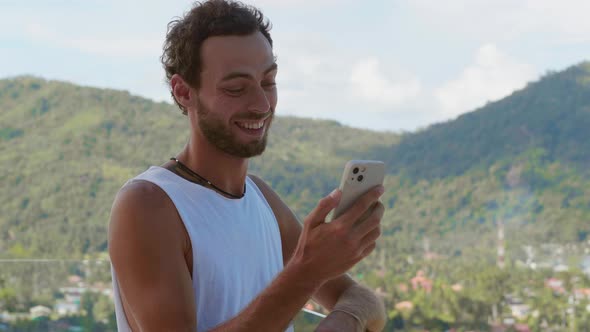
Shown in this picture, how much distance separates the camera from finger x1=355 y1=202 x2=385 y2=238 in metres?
0.99

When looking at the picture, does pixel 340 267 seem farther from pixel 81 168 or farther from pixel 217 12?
pixel 81 168

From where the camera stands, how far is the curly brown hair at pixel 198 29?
1.19m

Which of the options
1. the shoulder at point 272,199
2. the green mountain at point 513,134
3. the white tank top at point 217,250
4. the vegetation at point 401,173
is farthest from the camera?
the green mountain at point 513,134

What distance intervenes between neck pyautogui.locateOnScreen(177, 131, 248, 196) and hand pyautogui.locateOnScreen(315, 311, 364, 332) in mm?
244

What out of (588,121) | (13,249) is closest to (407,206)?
(588,121)

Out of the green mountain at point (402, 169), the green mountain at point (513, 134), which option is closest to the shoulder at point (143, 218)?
the green mountain at point (402, 169)

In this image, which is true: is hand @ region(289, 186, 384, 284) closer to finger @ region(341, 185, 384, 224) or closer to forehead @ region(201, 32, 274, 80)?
finger @ region(341, 185, 384, 224)

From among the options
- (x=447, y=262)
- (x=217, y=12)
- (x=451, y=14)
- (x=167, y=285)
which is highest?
(x=451, y=14)

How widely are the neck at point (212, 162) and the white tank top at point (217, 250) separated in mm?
34

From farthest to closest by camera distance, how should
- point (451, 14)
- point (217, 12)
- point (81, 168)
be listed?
point (451, 14) → point (81, 168) → point (217, 12)

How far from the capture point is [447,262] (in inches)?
527

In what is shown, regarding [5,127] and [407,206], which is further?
[5,127]

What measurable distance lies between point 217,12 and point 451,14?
22547 mm

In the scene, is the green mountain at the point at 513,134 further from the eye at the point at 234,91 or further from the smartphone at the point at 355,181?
the smartphone at the point at 355,181
